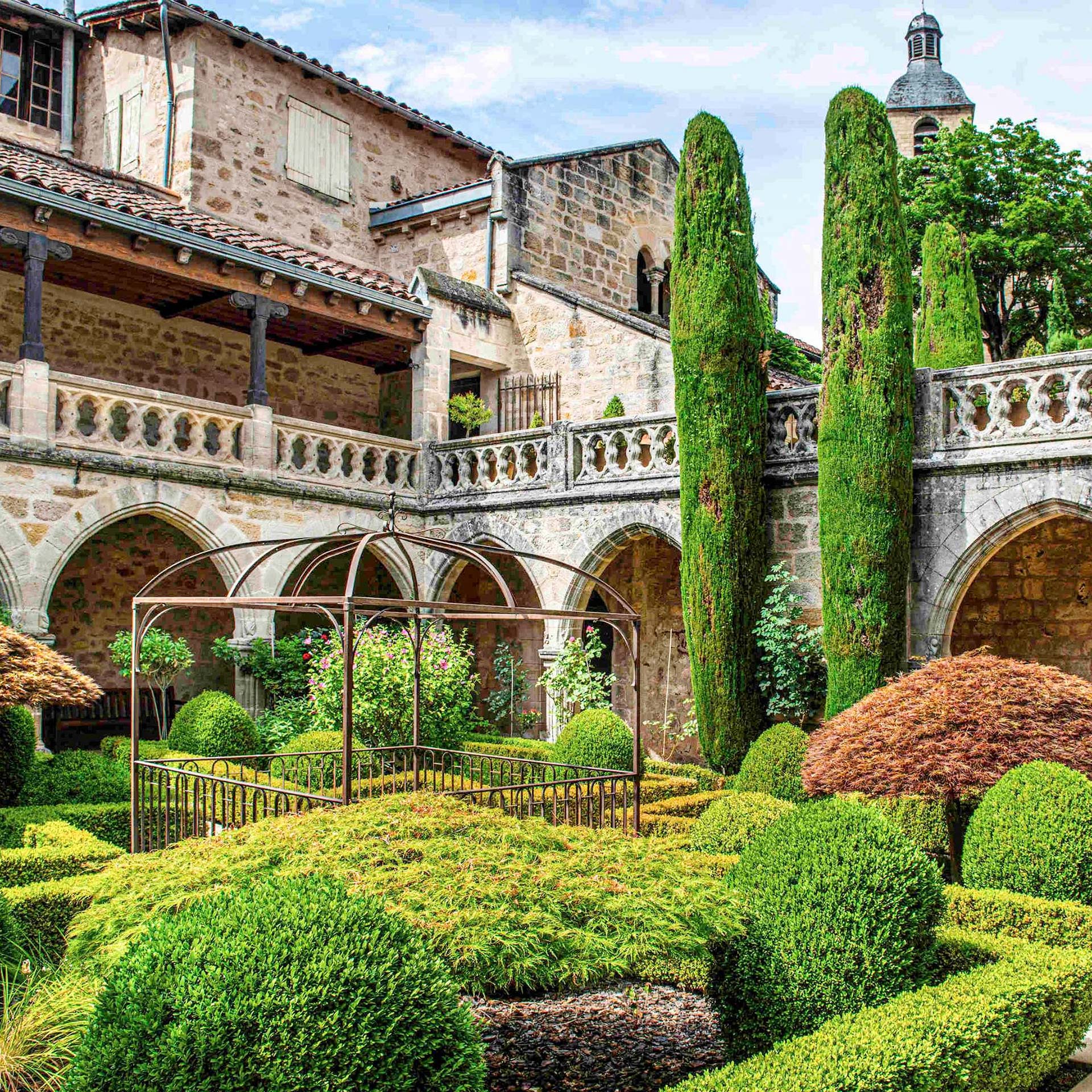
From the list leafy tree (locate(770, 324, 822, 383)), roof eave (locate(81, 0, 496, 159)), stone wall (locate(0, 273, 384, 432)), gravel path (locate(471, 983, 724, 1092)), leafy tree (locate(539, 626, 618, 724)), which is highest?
roof eave (locate(81, 0, 496, 159))

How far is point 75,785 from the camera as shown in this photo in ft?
32.0

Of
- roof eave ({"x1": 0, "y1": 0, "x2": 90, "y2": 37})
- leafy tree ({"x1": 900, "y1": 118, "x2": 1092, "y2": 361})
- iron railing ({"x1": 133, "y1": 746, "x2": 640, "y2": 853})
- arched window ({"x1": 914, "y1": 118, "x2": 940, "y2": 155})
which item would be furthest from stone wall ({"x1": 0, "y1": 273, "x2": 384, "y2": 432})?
arched window ({"x1": 914, "y1": 118, "x2": 940, "y2": 155})

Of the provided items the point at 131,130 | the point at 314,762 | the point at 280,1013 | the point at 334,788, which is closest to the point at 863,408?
the point at 334,788

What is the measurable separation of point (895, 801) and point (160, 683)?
8359mm

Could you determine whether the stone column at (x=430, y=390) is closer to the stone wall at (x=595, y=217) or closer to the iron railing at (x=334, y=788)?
the stone wall at (x=595, y=217)

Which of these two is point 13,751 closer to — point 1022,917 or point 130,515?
point 130,515

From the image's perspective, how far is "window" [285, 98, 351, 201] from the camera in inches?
708

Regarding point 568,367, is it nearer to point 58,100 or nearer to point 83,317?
point 83,317

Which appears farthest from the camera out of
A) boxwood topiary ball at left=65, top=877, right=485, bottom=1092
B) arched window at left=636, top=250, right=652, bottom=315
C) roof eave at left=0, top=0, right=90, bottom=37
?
arched window at left=636, top=250, right=652, bottom=315

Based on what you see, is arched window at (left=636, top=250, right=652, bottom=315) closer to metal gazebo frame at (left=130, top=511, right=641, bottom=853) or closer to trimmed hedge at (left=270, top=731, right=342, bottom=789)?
metal gazebo frame at (left=130, top=511, right=641, bottom=853)

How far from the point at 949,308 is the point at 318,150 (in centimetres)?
1054

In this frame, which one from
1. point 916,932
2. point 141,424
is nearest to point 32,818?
point 141,424

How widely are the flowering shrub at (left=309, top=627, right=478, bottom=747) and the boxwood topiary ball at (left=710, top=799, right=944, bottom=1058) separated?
6867mm

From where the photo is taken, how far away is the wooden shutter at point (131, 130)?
17.3 meters
